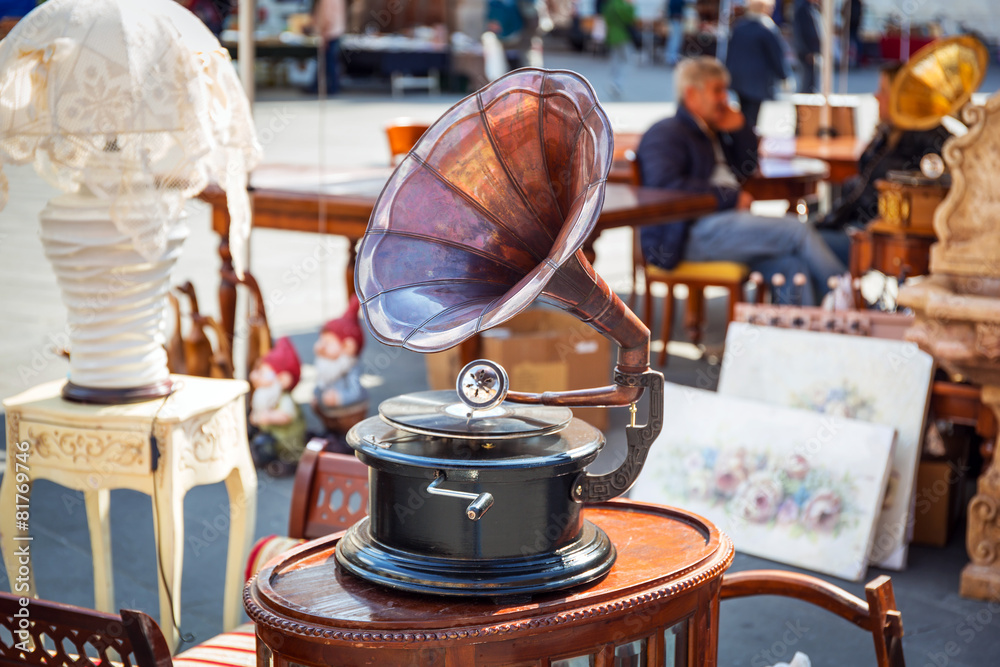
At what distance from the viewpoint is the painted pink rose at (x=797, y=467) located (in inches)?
143

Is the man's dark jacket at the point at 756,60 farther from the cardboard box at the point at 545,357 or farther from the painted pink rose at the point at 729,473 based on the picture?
the painted pink rose at the point at 729,473

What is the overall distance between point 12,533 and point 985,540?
2.77 m

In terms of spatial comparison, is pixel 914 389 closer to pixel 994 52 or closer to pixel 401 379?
pixel 401 379

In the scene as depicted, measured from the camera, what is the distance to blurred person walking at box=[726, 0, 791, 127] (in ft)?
31.7

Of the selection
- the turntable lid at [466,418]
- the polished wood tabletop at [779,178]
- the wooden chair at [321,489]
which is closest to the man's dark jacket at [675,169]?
the polished wood tabletop at [779,178]

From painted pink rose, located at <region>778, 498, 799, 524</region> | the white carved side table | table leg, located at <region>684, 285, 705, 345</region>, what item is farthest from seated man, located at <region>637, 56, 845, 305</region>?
the white carved side table

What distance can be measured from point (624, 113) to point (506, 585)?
1419cm

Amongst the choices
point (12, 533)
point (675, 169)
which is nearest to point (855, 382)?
point (675, 169)

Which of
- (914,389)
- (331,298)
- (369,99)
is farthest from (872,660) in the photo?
(369,99)

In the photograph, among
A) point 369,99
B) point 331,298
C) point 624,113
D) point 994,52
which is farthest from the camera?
point 994,52

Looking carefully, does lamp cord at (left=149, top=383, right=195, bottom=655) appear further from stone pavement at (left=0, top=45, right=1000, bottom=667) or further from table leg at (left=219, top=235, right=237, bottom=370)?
table leg at (left=219, top=235, right=237, bottom=370)

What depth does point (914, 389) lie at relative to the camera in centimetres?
366

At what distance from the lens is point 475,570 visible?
1584 mm

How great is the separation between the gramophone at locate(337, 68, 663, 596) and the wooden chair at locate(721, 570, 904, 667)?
2.04 ft
